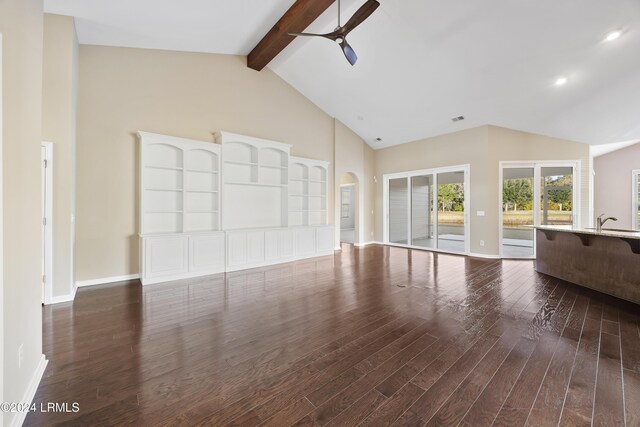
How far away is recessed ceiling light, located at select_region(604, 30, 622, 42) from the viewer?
3531mm

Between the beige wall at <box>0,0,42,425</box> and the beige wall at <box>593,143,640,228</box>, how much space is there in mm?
12350

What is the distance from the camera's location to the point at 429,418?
1611mm

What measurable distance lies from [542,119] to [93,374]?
8.09 meters

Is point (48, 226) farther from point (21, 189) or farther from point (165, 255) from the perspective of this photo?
point (21, 189)

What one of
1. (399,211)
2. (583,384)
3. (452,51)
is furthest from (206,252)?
(399,211)

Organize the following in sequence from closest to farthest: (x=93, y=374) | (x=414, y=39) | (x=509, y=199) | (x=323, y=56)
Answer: (x=93, y=374) < (x=414, y=39) < (x=323, y=56) < (x=509, y=199)

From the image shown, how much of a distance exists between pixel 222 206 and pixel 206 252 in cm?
94

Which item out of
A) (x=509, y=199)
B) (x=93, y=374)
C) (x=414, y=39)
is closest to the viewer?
(x=93, y=374)

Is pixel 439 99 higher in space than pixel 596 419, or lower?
higher

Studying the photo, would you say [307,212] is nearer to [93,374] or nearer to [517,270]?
[517,270]

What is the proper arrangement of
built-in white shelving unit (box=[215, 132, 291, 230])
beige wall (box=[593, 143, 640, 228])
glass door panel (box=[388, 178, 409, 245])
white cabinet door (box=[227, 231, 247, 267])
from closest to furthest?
1. white cabinet door (box=[227, 231, 247, 267])
2. built-in white shelving unit (box=[215, 132, 291, 230])
3. beige wall (box=[593, 143, 640, 228])
4. glass door panel (box=[388, 178, 409, 245])

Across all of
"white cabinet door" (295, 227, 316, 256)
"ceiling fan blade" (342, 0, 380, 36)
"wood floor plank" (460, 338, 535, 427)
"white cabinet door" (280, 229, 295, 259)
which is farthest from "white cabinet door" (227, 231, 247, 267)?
"wood floor plank" (460, 338, 535, 427)

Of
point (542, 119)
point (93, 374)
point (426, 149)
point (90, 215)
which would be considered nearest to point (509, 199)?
point (542, 119)

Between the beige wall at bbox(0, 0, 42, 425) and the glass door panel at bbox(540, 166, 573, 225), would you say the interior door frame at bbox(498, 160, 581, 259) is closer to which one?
the glass door panel at bbox(540, 166, 573, 225)
